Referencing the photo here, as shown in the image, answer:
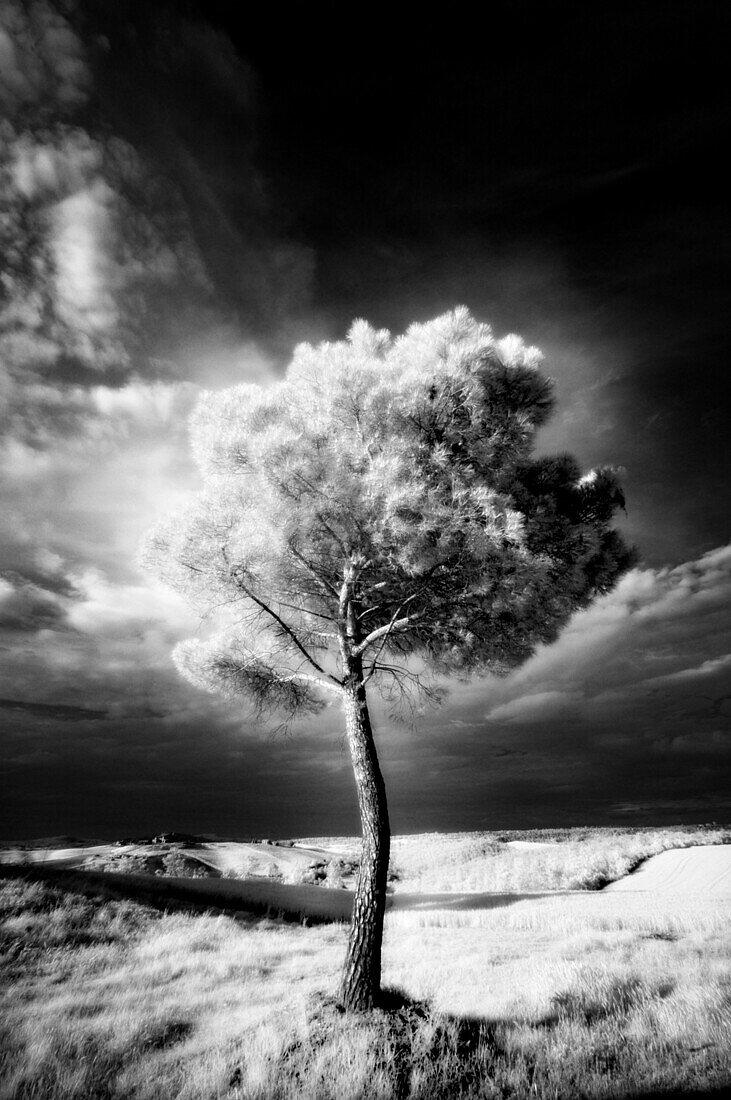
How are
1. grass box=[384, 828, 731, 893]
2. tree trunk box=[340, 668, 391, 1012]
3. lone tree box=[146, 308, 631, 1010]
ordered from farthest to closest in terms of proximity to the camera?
grass box=[384, 828, 731, 893], lone tree box=[146, 308, 631, 1010], tree trunk box=[340, 668, 391, 1012]

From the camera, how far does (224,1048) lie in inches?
193

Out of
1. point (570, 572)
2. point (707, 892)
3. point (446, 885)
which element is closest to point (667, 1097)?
point (570, 572)

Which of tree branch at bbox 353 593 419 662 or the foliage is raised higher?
the foliage

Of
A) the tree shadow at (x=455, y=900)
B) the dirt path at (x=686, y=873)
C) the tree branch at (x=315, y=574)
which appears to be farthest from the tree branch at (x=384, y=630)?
the dirt path at (x=686, y=873)

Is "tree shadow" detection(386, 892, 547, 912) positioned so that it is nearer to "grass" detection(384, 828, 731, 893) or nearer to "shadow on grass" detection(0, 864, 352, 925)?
"shadow on grass" detection(0, 864, 352, 925)

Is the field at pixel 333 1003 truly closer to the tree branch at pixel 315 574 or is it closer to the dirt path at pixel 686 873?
the tree branch at pixel 315 574

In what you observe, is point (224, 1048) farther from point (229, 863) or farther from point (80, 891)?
point (229, 863)

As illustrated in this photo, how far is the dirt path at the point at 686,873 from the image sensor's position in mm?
21016

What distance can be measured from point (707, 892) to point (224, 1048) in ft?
74.7

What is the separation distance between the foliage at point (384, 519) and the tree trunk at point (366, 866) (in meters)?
0.67

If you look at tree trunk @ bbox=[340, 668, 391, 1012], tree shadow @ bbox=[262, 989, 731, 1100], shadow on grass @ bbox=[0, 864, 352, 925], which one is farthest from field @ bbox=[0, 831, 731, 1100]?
tree trunk @ bbox=[340, 668, 391, 1012]

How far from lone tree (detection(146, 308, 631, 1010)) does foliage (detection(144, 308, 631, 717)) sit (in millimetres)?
31

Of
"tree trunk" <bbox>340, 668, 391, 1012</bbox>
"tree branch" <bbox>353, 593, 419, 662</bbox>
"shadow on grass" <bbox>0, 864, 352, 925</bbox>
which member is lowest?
"shadow on grass" <bbox>0, 864, 352, 925</bbox>

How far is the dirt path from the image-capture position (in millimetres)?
21016
